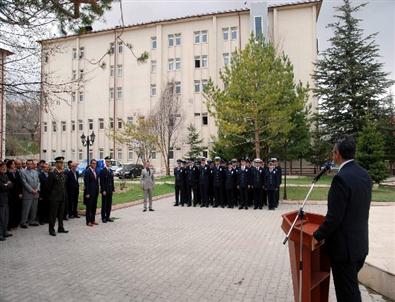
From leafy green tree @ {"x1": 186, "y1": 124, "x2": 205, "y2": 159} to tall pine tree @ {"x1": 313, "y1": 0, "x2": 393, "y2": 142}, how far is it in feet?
41.7

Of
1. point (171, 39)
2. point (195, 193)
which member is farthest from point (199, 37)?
point (195, 193)

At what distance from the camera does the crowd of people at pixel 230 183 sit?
1603cm

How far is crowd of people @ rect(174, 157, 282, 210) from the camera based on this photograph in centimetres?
→ 1603

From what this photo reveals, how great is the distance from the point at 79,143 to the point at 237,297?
48636mm

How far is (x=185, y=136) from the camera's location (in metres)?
44.9

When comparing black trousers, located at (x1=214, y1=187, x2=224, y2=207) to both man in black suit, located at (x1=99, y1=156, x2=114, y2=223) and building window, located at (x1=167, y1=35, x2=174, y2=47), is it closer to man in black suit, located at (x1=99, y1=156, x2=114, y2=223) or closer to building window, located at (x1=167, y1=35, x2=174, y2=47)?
man in black suit, located at (x1=99, y1=156, x2=114, y2=223)

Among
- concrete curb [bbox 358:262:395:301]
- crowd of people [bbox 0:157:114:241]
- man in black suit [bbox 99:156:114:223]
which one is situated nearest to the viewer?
concrete curb [bbox 358:262:395:301]

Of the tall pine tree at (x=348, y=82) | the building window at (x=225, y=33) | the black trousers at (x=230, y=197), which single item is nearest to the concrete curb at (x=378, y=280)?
the black trousers at (x=230, y=197)

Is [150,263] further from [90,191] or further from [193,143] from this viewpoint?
[193,143]

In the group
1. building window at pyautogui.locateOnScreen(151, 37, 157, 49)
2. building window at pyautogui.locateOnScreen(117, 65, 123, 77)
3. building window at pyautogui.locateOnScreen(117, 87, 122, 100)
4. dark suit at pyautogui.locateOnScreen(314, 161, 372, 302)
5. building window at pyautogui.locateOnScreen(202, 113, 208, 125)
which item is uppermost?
building window at pyautogui.locateOnScreen(151, 37, 157, 49)

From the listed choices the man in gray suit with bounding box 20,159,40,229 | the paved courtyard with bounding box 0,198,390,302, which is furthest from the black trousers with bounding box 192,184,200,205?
the man in gray suit with bounding box 20,159,40,229

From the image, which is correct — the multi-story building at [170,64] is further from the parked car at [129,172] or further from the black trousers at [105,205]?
the black trousers at [105,205]

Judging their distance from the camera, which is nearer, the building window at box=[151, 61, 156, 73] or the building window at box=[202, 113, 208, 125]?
the building window at box=[202, 113, 208, 125]

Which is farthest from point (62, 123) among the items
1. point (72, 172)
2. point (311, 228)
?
point (311, 228)
